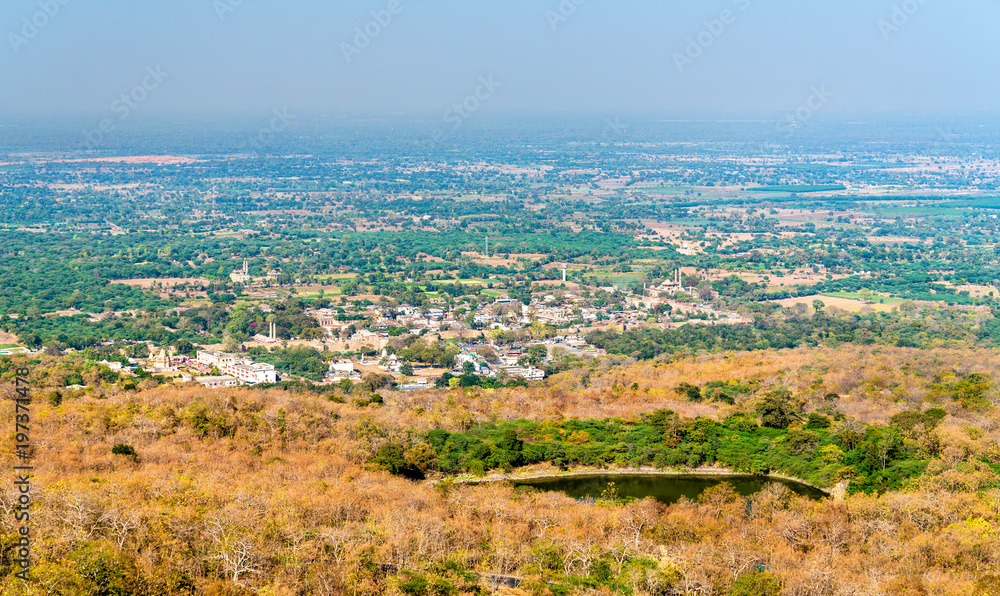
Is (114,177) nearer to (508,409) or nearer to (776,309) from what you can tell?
(776,309)

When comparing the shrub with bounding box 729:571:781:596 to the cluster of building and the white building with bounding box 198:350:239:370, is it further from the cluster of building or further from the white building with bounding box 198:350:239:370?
the white building with bounding box 198:350:239:370

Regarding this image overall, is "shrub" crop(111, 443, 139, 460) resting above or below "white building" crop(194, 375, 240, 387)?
above

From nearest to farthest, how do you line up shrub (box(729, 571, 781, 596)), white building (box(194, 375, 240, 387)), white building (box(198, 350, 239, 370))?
shrub (box(729, 571, 781, 596))
white building (box(194, 375, 240, 387))
white building (box(198, 350, 239, 370))

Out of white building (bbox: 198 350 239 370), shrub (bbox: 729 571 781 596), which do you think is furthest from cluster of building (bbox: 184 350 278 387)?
shrub (bbox: 729 571 781 596)

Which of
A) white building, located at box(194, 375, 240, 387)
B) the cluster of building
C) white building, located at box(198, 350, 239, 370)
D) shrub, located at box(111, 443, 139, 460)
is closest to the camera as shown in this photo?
shrub, located at box(111, 443, 139, 460)

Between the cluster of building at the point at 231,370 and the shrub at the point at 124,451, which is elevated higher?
the shrub at the point at 124,451

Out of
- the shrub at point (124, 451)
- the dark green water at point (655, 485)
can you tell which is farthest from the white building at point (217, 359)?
the dark green water at point (655, 485)

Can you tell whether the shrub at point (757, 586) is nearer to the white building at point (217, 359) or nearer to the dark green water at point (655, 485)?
the dark green water at point (655, 485)
